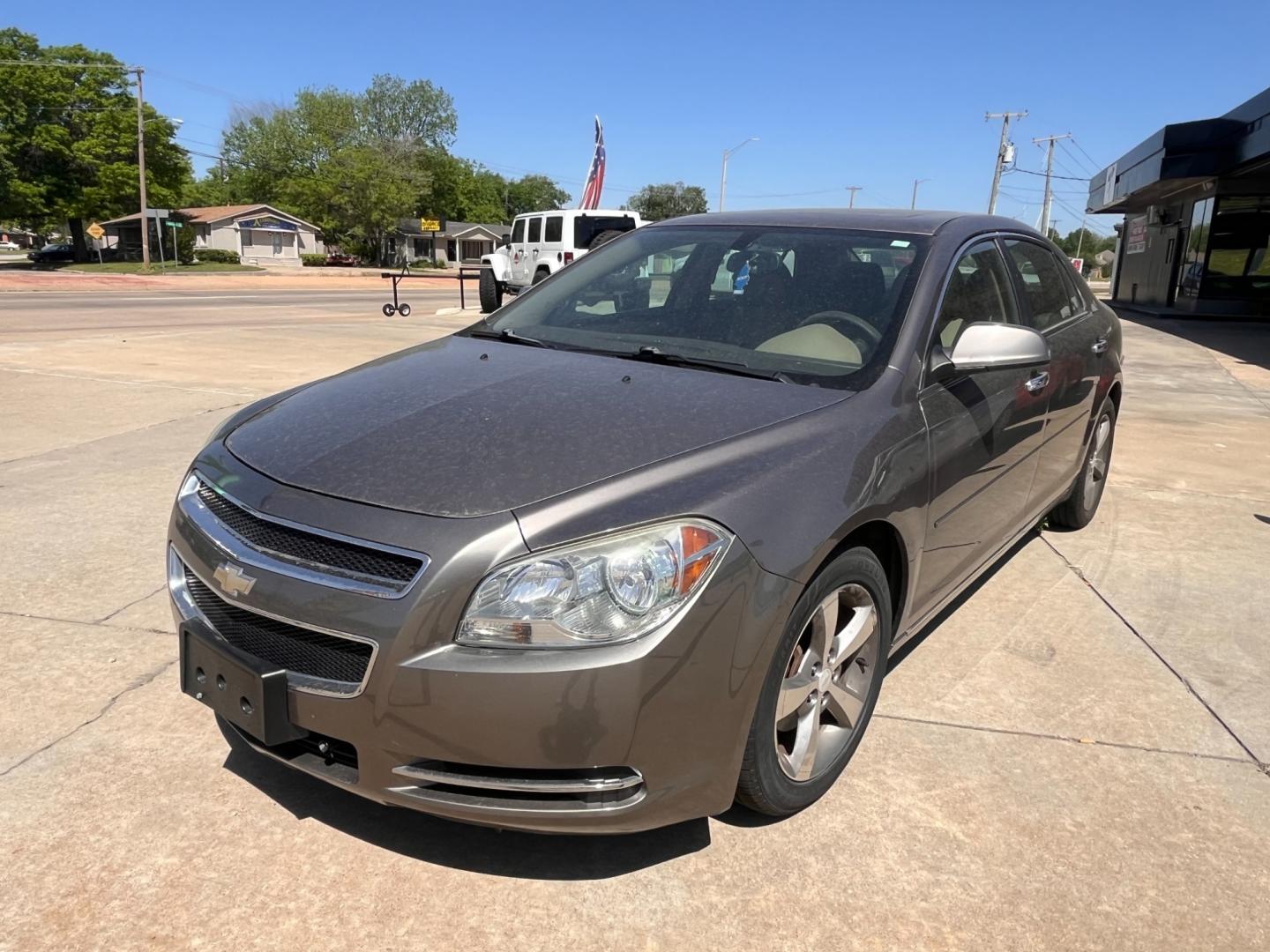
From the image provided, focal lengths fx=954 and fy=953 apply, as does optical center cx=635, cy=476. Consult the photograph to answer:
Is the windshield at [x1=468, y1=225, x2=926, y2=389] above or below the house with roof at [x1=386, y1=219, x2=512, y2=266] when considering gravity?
below

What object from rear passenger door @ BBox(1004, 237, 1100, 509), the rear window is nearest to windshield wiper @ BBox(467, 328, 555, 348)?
rear passenger door @ BBox(1004, 237, 1100, 509)

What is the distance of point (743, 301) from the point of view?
3.35 m

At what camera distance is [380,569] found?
2.06m

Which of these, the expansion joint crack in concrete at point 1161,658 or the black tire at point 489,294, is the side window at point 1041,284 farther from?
the black tire at point 489,294

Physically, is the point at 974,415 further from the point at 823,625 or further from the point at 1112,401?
the point at 1112,401

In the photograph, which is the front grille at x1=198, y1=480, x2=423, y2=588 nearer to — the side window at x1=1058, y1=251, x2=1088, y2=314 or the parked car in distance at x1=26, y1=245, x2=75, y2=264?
the side window at x1=1058, y1=251, x2=1088, y2=314

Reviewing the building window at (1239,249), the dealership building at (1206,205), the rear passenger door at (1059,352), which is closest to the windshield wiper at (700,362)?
the rear passenger door at (1059,352)

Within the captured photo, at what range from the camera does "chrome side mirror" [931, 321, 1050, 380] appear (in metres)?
2.95

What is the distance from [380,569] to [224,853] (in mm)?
931

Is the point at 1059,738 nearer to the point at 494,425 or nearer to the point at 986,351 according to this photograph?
the point at 986,351

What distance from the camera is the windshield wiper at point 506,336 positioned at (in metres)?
3.40

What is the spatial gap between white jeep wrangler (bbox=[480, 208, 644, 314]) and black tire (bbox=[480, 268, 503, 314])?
400cm

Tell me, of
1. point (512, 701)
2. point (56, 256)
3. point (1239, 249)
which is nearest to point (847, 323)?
point (512, 701)

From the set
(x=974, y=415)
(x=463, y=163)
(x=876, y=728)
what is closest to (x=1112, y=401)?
(x=974, y=415)
